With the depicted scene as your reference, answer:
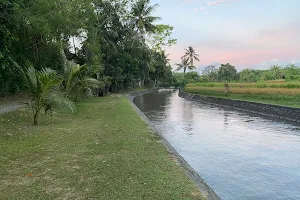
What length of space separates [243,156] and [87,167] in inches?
222

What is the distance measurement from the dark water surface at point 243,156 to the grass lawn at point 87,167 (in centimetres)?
144

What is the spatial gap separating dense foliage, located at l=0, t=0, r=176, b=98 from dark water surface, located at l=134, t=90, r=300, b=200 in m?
6.94

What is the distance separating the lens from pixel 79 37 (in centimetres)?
2556

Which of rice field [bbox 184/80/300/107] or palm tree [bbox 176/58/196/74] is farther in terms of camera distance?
palm tree [bbox 176/58/196/74]

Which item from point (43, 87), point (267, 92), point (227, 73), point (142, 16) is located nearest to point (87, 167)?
point (43, 87)

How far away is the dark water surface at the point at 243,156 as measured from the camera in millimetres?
6625

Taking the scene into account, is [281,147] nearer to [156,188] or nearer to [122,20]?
[156,188]

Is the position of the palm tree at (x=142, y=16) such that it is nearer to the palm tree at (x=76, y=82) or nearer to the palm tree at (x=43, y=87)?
the palm tree at (x=76, y=82)

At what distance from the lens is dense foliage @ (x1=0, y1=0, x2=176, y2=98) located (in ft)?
43.7

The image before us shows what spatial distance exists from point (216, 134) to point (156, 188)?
909 cm

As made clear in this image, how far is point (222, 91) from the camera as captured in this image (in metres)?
36.5

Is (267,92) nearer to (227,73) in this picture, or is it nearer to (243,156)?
(243,156)

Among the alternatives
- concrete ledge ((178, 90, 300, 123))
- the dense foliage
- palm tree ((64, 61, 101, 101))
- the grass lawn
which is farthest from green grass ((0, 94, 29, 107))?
concrete ledge ((178, 90, 300, 123))

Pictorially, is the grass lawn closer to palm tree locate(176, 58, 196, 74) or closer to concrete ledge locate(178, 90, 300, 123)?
concrete ledge locate(178, 90, 300, 123)
